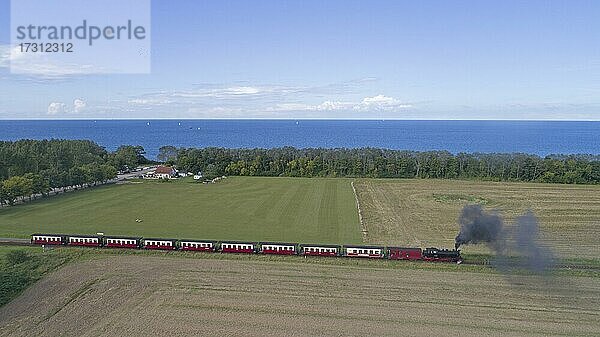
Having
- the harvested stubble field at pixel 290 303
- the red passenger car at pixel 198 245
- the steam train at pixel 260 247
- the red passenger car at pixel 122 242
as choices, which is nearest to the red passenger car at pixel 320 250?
the steam train at pixel 260 247

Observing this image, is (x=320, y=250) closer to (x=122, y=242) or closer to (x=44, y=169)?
(x=122, y=242)

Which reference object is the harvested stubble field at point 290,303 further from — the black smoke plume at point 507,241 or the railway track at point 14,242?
the railway track at point 14,242

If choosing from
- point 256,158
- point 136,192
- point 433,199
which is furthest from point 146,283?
point 256,158

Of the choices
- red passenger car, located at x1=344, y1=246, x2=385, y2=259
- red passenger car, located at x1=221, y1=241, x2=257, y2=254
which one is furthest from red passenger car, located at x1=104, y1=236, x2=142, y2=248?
red passenger car, located at x1=344, y1=246, x2=385, y2=259

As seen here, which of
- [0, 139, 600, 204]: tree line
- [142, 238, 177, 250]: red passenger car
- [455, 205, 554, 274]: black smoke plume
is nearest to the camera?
[455, 205, 554, 274]: black smoke plume

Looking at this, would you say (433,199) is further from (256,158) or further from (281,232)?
(256,158)

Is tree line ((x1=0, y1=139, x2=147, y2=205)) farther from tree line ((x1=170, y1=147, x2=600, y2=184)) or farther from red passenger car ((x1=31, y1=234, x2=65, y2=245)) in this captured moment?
red passenger car ((x1=31, y1=234, x2=65, y2=245))
